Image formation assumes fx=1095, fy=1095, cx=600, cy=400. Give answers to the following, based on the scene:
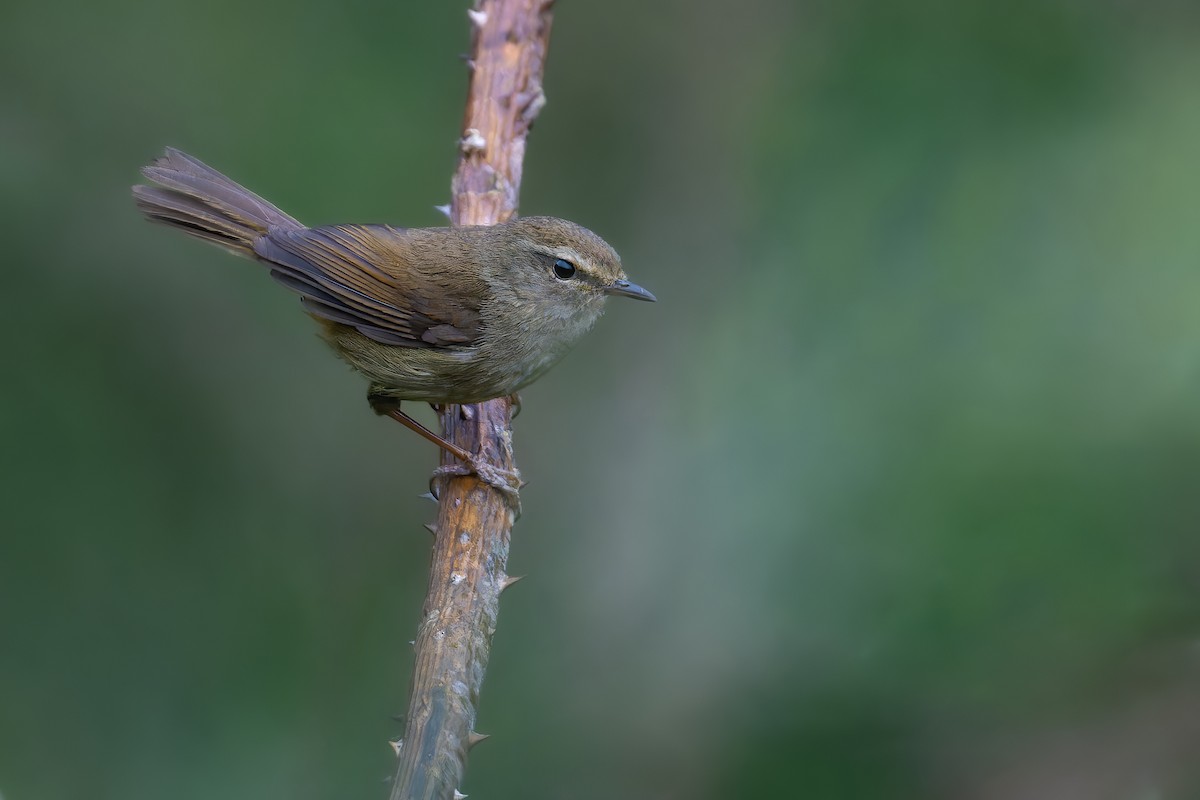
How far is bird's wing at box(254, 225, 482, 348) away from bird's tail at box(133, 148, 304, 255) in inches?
5.2

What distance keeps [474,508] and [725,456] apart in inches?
56.9

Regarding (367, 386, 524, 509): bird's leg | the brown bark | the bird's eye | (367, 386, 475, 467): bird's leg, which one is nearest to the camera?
the brown bark

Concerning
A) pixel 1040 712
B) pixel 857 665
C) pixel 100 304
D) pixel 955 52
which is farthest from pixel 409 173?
pixel 1040 712

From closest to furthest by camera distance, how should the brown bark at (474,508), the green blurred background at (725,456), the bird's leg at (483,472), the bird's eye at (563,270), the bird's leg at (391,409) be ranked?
the brown bark at (474,508)
the bird's leg at (483,472)
the green blurred background at (725,456)
the bird's eye at (563,270)
the bird's leg at (391,409)

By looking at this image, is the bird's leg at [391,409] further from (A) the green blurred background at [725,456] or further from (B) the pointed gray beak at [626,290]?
(A) the green blurred background at [725,456]

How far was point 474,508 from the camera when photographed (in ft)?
13.0

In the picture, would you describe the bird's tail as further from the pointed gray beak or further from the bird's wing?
the pointed gray beak

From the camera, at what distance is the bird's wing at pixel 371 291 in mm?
4312

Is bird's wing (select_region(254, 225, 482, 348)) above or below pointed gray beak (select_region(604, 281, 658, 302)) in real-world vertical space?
below

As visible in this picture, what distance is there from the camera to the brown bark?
109 inches

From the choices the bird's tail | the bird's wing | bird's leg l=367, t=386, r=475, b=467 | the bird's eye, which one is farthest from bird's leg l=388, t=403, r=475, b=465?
the bird's tail

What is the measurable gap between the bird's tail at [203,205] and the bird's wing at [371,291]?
0.13 meters

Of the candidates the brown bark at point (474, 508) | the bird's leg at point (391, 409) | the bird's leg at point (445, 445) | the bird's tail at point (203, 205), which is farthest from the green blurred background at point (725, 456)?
the bird's leg at point (445, 445)

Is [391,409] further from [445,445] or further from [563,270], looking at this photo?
[563,270]
